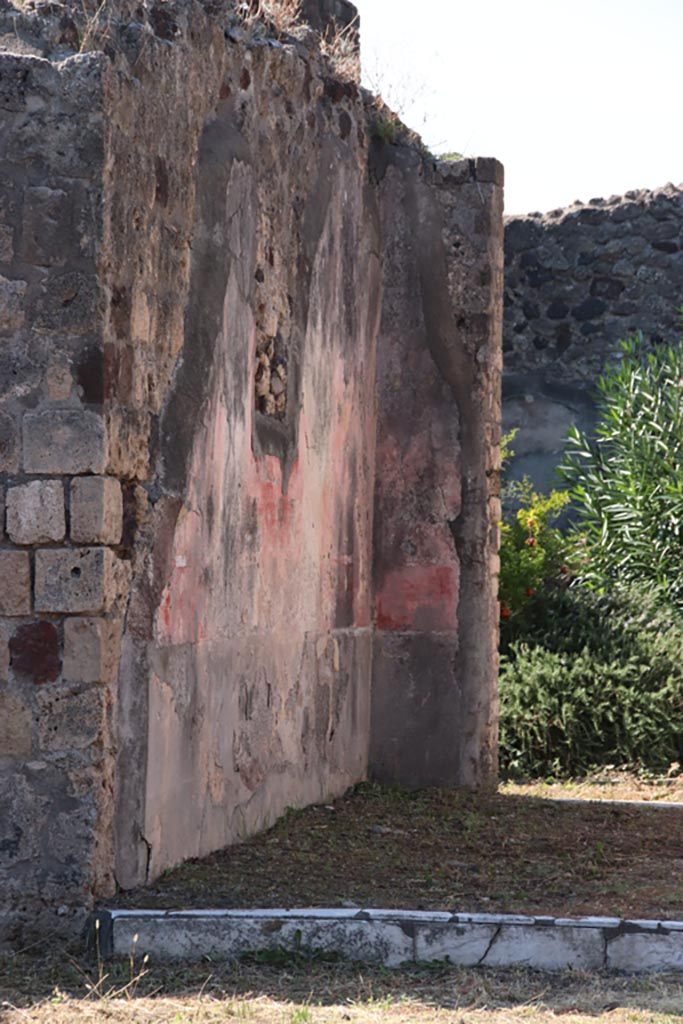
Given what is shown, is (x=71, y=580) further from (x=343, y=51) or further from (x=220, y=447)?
(x=343, y=51)

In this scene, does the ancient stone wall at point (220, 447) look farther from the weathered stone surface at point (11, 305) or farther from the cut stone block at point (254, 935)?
the cut stone block at point (254, 935)

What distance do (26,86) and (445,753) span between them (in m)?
4.16

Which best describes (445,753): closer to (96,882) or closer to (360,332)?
(360,332)

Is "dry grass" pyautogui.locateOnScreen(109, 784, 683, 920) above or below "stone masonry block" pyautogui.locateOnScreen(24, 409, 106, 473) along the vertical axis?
below

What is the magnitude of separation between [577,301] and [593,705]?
16.1 ft

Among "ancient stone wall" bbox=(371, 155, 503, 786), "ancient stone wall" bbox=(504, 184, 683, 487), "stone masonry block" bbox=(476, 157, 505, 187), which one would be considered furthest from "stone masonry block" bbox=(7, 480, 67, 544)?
"ancient stone wall" bbox=(504, 184, 683, 487)

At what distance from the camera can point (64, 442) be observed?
15.1ft

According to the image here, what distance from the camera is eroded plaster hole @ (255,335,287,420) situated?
6086 millimetres

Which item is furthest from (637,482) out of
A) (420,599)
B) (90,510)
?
(90,510)

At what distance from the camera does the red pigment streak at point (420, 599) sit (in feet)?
25.2

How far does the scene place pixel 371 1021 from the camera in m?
3.80

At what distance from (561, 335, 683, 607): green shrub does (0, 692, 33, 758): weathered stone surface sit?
635cm

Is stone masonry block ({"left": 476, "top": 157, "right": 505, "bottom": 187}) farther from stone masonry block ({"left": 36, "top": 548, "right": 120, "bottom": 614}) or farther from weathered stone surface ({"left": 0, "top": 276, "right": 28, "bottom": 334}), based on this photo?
stone masonry block ({"left": 36, "top": 548, "right": 120, "bottom": 614})

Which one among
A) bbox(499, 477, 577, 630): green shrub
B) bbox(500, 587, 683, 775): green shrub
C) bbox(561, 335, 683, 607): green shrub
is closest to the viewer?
bbox(500, 587, 683, 775): green shrub
